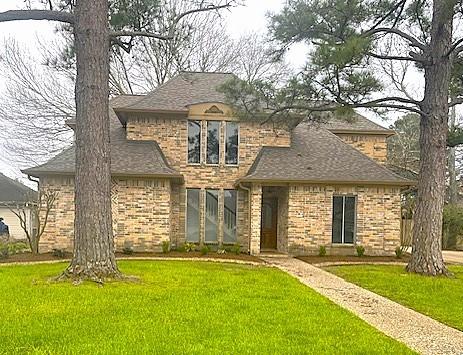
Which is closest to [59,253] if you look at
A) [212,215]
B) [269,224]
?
[212,215]

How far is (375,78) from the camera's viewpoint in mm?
11578

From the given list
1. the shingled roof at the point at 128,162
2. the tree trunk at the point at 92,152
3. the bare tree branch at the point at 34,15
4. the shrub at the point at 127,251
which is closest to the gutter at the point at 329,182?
the shingled roof at the point at 128,162

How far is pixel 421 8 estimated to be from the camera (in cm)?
1313

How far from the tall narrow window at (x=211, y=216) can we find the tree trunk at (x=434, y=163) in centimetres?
717

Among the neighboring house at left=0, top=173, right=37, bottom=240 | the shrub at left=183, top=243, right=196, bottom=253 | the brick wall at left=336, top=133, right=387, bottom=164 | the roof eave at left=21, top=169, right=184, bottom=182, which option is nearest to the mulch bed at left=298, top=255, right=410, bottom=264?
the shrub at left=183, top=243, right=196, bottom=253

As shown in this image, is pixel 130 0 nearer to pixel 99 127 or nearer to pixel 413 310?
pixel 99 127

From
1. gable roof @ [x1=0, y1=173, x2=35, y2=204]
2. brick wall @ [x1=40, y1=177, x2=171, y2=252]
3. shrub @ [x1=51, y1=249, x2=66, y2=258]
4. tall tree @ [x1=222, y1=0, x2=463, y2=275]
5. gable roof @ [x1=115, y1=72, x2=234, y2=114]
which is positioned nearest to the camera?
tall tree @ [x1=222, y1=0, x2=463, y2=275]

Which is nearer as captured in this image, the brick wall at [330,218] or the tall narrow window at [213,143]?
the brick wall at [330,218]

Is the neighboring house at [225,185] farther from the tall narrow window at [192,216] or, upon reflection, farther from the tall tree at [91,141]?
the tall tree at [91,141]

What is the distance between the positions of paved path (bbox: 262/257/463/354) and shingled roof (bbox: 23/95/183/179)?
249 inches

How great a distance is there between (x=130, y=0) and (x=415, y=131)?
94.1 feet

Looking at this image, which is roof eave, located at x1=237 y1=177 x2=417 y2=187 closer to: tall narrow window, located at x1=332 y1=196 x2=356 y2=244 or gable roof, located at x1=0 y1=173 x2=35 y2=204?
tall narrow window, located at x1=332 y1=196 x2=356 y2=244

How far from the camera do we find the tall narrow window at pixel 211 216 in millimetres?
17500

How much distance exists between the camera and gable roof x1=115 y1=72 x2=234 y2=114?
17.1m
